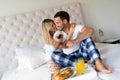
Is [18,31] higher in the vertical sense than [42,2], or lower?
lower

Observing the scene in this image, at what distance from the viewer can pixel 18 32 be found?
319 cm

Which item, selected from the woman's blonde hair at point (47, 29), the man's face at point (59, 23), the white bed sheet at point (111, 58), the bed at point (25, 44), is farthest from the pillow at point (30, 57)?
the white bed sheet at point (111, 58)

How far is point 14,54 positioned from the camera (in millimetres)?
3168

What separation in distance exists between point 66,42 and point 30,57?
616mm

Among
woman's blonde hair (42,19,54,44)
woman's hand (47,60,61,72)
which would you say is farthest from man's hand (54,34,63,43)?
woman's hand (47,60,61,72)

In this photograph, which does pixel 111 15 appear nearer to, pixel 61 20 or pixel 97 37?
pixel 97 37

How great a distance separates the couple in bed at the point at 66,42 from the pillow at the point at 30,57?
0.78 ft

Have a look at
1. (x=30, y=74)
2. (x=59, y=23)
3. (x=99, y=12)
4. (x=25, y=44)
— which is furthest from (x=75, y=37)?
(x=99, y=12)

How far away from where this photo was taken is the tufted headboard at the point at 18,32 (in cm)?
312

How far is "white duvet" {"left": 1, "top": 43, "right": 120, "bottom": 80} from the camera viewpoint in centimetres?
216

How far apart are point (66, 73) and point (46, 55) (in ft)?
1.96

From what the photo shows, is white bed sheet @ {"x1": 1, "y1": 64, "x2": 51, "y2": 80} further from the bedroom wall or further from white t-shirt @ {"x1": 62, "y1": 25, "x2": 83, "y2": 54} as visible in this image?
the bedroom wall

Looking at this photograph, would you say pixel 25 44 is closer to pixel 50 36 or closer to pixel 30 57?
pixel 30 57

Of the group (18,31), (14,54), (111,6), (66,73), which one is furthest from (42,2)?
(66,73)
